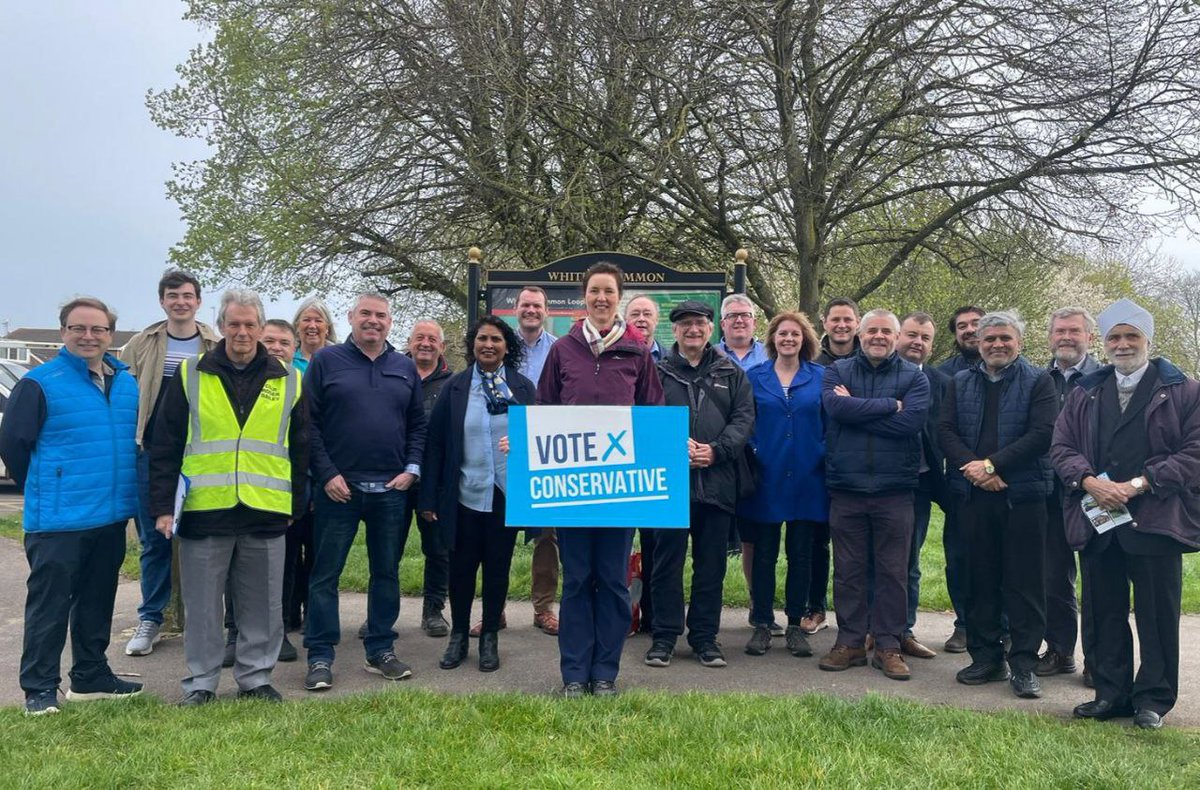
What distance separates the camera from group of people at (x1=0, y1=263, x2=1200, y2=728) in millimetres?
4777

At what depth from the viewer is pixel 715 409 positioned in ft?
18.9

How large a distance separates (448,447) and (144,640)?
8.06ft

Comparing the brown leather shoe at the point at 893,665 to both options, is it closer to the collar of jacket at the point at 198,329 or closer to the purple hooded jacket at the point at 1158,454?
the purple hooded jacket at the point at 1158,454

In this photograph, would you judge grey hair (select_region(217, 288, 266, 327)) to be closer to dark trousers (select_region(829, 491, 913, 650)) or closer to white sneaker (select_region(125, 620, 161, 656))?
white sneaker (select_region(125, 620, 161, 656))

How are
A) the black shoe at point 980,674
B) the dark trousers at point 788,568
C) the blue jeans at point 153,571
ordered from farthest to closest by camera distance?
the dark trousers at point 788,568 < the blue jeans at point 153,571 < the black shoe at point 980,674

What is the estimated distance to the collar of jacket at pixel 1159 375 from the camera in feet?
15.8

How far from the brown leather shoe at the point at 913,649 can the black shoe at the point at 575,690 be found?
2.38 m

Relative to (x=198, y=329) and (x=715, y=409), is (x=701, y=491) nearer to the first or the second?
(x=715, y=409)

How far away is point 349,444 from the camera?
532 centimetres

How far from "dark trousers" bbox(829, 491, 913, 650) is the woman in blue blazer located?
1.00 feet

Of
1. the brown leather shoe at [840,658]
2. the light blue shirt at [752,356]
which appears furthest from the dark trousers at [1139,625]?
the light blue shirt at [752,356]

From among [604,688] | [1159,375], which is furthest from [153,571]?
[1159,375]

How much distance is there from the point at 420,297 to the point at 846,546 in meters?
13.5

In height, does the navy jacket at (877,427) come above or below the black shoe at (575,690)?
above
